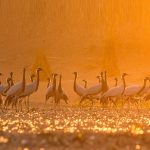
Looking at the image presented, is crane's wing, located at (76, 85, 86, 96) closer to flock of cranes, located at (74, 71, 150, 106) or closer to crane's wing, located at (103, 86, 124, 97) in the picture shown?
flock of cranes, located at (74, 71, 150, 106)

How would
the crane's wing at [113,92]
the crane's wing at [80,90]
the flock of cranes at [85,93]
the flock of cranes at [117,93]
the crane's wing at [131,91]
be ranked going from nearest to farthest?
the flock of cranes at [85,93] → the crane's wing at [113,92] → the flock of cranes at [117,93] → the crane's wing at [131,91] → the crane's wing at [80,90]

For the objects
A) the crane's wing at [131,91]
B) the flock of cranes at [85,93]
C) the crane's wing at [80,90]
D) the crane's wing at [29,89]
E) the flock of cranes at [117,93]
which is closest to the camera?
the flock of cranes at [85,93]

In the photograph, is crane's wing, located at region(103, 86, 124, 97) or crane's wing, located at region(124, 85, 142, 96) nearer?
crane's wing, located at region(103, 86, 124, 97)

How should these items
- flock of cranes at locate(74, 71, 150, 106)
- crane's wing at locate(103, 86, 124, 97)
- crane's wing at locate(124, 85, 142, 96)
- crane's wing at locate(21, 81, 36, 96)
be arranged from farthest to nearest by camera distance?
crane's wing at locate(124, 85, 142, 96) < flock of cranes at locate(74, 71, 150, 106) < crane's wing at locate(103, 86, 124, 97) < crane's wing at locate(21, 81, 36, 96)

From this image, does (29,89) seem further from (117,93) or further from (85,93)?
(117,93)

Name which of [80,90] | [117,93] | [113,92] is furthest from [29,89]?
[80,90]

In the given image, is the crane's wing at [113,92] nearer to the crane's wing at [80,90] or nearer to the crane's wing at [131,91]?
the crane's wing at [131,91]

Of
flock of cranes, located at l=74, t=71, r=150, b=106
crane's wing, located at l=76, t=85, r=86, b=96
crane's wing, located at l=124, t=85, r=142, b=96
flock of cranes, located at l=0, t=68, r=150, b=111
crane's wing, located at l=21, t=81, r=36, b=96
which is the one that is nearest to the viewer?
flock of cranes, located at l=0, t=68, r=150, b=111

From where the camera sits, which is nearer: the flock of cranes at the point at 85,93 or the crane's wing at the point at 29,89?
the flock of cranes at the point at 85,93

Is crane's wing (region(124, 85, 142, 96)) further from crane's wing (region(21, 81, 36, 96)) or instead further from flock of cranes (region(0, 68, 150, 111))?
crane's wing (region(21, 81, 36, 96))

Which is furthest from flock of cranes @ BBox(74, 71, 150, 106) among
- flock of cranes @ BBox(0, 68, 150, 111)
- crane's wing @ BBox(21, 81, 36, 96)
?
crane's wing @ BBox(21, 81, 36, 96)

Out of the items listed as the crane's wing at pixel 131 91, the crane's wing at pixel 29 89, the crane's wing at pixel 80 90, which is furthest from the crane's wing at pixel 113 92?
the crane's wing at pixel 29 89

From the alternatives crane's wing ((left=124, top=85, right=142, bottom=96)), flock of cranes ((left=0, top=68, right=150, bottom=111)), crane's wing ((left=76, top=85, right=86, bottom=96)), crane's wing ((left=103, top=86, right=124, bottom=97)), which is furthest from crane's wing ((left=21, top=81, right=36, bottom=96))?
crane's wing ((left=124, top=85, right=142, bottom=96))

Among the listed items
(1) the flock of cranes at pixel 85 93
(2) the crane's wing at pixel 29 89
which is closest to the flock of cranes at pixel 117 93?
(1) the flock of cranes at pixel 85 93
